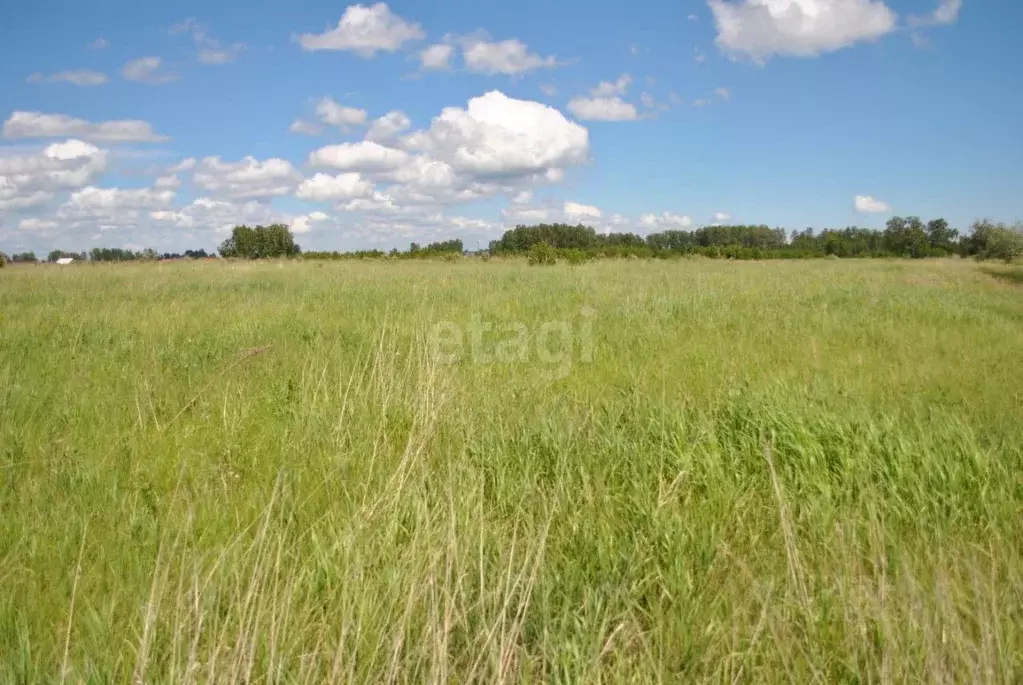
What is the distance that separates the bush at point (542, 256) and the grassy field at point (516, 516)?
25.7m

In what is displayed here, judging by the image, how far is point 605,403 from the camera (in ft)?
14.0

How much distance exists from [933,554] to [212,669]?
266cm

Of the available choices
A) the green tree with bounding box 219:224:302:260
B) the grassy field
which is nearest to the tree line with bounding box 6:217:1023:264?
the green tree with bounding box 219:224:302:260

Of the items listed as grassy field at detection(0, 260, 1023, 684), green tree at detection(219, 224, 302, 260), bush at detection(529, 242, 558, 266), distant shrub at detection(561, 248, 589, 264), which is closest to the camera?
grassy field at detection(0, 260, 1023, 684)

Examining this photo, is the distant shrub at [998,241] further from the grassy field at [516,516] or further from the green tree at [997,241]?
the grassy field at [516,516]

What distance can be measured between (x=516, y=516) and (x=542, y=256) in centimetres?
3055

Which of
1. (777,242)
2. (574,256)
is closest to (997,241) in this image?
(574,256)

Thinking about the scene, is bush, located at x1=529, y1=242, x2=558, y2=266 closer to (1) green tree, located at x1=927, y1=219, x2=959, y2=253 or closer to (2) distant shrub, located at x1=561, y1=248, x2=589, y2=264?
(2) distant shrub, located at x1=561, y1=248, x2=589, y2=264

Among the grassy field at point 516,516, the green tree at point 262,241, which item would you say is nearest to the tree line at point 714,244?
the green tree at point 262,241

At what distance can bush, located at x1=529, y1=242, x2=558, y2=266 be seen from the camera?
1258 inches

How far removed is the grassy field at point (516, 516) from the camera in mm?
1939

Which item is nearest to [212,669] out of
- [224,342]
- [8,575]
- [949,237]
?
[8,575]

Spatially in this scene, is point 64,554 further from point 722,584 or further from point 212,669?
point 722,584

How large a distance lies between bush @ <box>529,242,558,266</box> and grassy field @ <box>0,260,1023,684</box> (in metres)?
25.7
